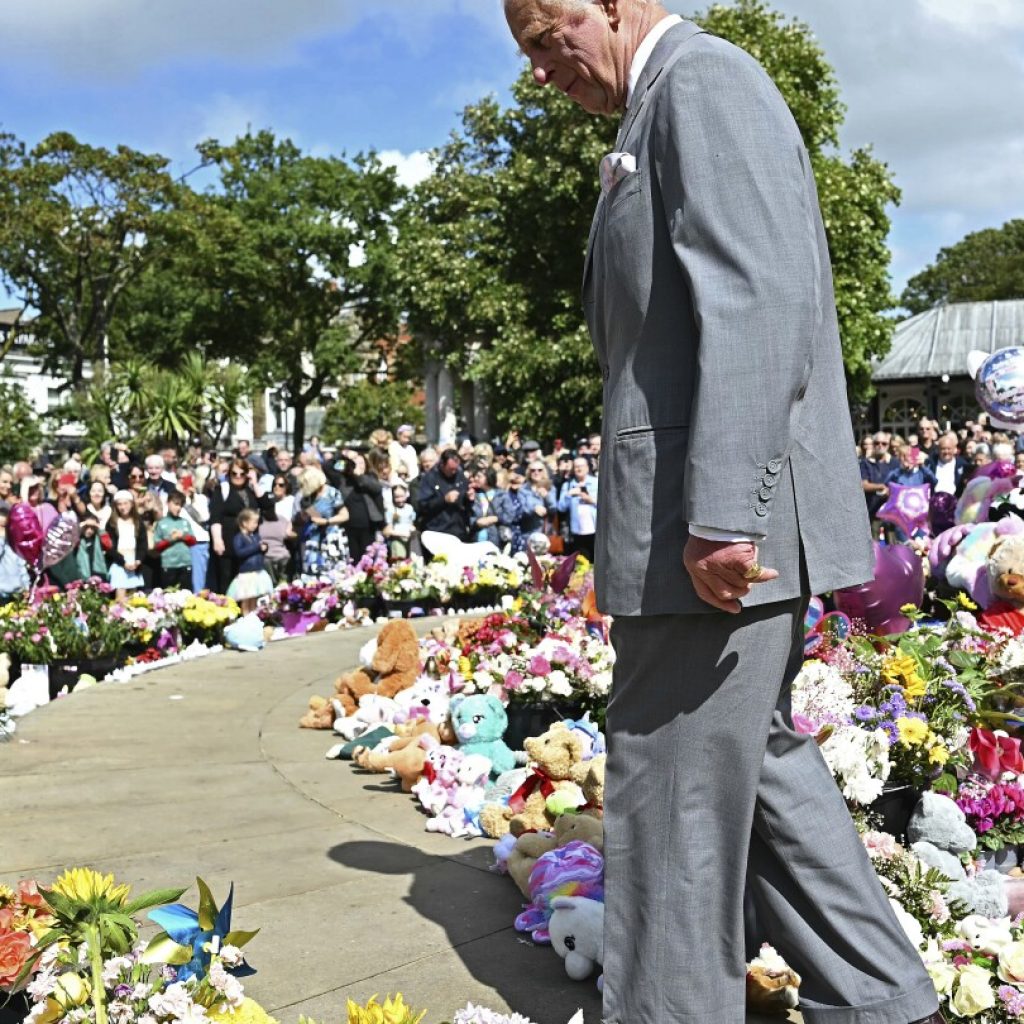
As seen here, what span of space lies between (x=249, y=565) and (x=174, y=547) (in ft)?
2.37

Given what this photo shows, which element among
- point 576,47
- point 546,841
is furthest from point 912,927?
point 576,47

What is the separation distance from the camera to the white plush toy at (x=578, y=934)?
2.74 meters

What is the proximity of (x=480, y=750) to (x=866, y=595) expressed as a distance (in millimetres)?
1714

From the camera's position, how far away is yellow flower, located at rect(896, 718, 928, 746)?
3.55 m

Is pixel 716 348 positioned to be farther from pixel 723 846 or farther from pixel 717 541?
pixel 723 846

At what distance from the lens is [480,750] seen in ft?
15.8

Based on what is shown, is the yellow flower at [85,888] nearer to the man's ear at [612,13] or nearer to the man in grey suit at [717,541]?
the man in grey suit at [717,541]

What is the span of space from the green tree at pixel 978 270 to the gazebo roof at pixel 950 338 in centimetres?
1451

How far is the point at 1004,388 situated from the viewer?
731 centimetres

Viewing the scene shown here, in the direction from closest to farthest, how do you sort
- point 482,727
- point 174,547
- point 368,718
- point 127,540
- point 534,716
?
1. point 482,727
2. point 534,716
3. point 368,718
4. point 127,540
5. point 174,547

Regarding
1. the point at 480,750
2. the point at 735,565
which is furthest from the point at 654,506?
the point at 480,750

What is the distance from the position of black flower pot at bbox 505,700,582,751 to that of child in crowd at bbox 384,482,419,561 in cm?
766

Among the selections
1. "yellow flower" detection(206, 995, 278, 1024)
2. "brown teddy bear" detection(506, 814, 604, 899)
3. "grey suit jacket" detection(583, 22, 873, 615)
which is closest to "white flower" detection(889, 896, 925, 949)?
"brown teddy bear" detection(506, 814, 604, 899)

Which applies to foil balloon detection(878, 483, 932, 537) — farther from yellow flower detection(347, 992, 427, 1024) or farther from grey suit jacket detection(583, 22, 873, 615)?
yellow flower detection(347, 992, 427, 1024)
